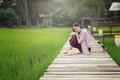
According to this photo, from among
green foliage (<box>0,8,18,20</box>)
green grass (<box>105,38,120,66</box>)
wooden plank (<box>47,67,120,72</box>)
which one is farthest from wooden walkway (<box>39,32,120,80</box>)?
green foliage (<box>0,8,18,20</box>)

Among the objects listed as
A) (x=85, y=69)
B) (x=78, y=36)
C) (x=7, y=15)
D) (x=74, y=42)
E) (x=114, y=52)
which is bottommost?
(x=7, y=15)

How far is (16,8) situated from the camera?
48.9m

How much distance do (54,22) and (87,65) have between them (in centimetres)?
3883

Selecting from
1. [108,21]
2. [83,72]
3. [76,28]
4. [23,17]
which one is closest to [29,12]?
[23,17]

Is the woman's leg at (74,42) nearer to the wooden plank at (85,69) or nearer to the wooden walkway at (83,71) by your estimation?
the wooden walkway at (83,71)

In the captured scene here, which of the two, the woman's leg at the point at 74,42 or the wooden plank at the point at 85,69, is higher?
the woman's leg at the point at 74,42

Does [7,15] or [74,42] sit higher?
[74,42]

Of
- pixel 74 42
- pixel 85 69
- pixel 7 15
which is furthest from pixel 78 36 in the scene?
pixel 7 15

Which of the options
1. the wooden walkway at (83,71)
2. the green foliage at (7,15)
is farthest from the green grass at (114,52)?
the green foliage at (7,15)

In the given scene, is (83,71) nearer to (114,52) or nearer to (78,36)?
(78,36)

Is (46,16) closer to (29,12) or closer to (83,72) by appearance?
(29,12)

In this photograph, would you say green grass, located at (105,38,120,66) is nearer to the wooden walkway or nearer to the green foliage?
the wooden walkway

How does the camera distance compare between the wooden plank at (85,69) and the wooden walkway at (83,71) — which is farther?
the wooden plank at (85,69)

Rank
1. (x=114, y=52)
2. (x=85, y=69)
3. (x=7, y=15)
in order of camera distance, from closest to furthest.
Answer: (x=85, y=69), (x=114, y=52), (x=7, y=15)
